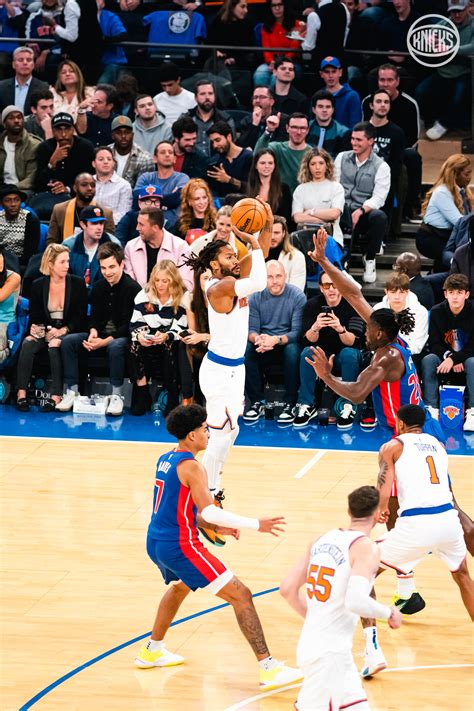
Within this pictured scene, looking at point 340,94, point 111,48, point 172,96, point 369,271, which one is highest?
point 111,48

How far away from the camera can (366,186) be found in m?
15.3

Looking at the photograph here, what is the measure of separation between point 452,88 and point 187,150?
348 centimetres

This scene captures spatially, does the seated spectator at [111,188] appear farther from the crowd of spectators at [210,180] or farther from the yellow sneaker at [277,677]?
the yellow sneaker at [277,677]

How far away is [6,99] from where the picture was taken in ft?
56.1

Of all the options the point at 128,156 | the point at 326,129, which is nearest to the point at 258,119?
the point at 326,129

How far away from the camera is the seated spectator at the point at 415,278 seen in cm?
1398

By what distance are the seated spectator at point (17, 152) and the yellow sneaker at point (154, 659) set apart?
29.8ft

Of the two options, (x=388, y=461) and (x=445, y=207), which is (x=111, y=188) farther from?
(x=388, y=461)

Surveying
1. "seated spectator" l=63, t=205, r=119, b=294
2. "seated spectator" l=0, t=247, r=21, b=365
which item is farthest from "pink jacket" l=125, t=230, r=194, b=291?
"seated spectator" l=0, t=247, r=21, b=365

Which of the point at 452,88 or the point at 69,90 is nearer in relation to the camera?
the point at 452,88

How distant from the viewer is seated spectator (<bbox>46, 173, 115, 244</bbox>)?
15141mm

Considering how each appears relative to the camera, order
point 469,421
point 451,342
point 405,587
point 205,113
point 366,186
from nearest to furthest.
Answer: point 405,587, point 469,421, point 451,342, point 366,186, point 205,113

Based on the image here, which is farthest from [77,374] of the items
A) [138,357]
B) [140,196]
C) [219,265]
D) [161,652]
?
[161,652]

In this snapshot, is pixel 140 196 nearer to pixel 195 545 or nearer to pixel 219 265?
pixel 219 265
